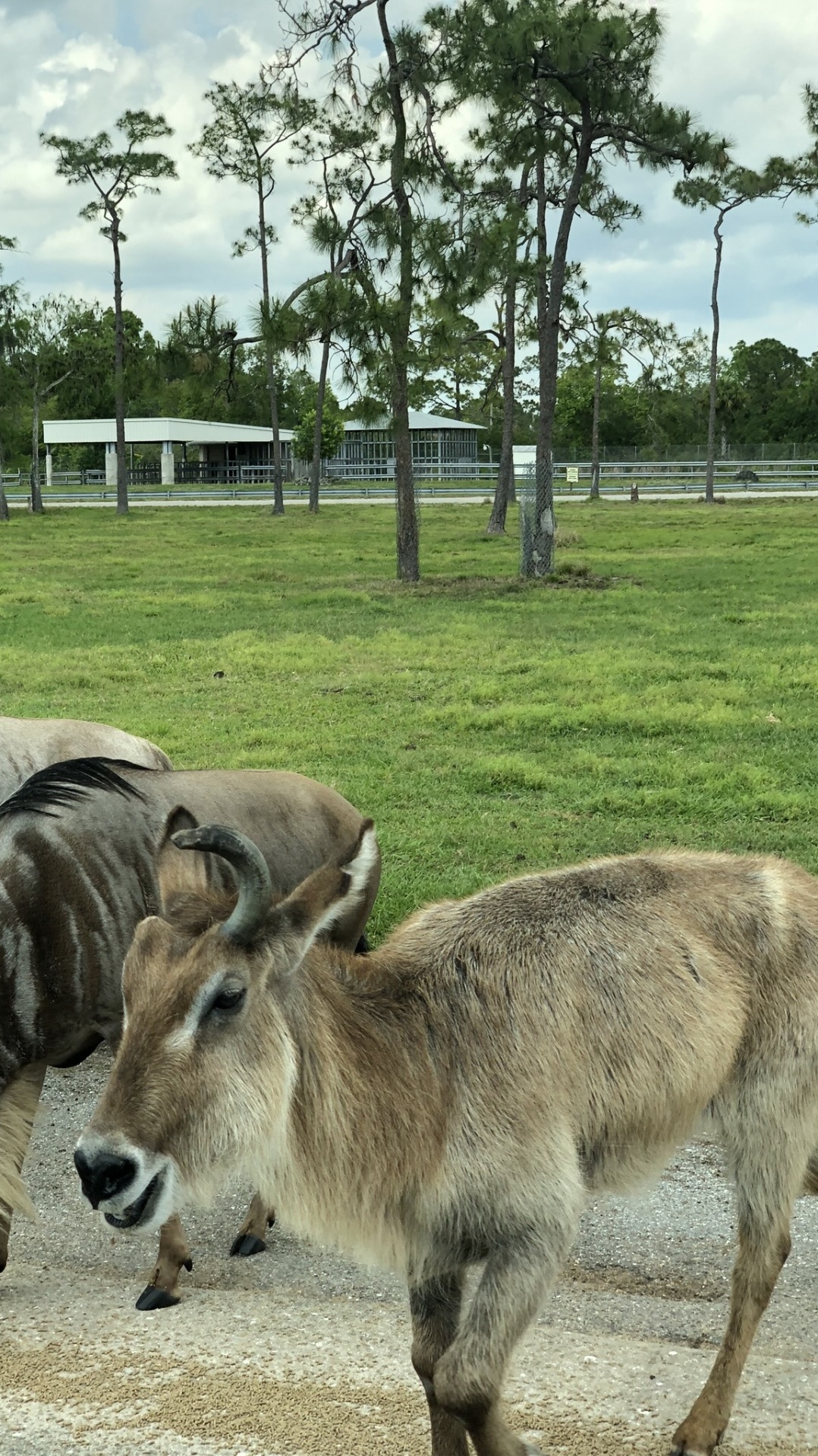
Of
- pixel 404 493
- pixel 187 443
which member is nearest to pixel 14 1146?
pixel 404 493

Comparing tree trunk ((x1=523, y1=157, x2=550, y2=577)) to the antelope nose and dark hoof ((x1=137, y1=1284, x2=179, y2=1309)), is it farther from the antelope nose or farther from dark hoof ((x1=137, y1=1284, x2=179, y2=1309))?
the antelope nose

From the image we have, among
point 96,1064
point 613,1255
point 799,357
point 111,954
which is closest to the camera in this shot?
point 613,1255

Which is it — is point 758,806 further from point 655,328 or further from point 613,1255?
point 655,328

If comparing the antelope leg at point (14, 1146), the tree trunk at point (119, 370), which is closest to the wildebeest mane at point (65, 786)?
the antelope leg at point (14, 1146)

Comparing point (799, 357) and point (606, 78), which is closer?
point (606, 78)

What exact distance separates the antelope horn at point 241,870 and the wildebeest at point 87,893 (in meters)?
1.13

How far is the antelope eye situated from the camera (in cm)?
301

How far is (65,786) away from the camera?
16.8 feet

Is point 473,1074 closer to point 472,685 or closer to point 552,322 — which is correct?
point 472,685

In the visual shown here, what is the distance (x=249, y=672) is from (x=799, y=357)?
78.3 meters

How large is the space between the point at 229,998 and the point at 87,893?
2032 millimetres

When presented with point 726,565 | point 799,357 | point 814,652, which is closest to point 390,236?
point 726,565

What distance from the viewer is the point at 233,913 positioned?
302cm

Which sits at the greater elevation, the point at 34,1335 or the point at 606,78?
the point at 606,78
